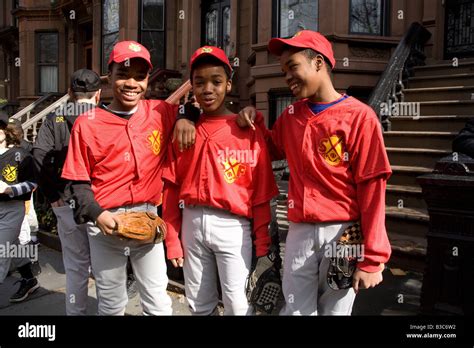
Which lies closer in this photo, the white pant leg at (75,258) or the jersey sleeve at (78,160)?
the jersey sleeve at (78,160)

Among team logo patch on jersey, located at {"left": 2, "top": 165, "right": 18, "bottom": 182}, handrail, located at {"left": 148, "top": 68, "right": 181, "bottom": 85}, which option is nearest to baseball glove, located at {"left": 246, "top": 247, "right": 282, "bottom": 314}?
team logo patch on jersey, located at {"left": 2, "top": 165, "right": 18, "bottom": 182}

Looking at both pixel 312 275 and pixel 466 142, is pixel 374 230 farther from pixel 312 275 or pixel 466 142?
pixel 466 142

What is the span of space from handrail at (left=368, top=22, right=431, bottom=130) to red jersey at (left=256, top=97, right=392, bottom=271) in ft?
14.1

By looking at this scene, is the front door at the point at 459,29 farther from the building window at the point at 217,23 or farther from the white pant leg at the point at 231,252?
the white pant leg at the point at 231,252

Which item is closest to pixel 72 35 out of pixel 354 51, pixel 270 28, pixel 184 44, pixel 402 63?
pixel 184 44

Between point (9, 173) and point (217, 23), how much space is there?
9.00 meters

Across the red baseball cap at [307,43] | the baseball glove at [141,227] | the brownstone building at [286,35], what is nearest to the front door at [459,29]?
the brownstone building at [286,35]

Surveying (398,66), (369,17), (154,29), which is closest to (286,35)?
(369,17)

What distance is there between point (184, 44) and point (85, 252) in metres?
9.54

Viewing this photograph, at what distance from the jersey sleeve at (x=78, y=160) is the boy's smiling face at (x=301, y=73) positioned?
1.33m

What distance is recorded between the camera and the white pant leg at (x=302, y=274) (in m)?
2.37

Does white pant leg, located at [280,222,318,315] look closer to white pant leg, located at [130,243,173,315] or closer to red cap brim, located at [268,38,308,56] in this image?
white pant leg, located at [130,243,173,315]

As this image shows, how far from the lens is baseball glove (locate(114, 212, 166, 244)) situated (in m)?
2.46

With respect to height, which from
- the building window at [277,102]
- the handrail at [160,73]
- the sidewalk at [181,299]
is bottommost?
the sidewalk at [181,299]
